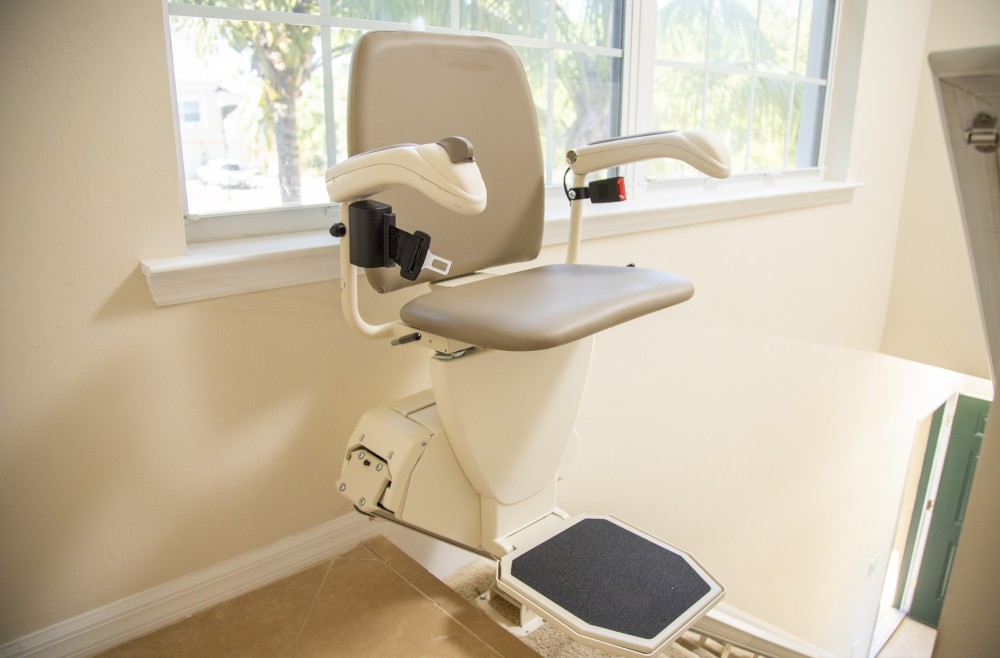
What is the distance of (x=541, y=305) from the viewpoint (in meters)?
1.07

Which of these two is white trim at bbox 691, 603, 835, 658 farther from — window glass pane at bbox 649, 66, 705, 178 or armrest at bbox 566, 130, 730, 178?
window glass pane at bbox 649, 66, 705, 178

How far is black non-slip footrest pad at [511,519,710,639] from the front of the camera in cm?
117

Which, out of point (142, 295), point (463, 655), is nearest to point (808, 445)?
point (463, 655)

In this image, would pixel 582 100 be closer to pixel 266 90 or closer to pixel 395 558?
pixel 266 90

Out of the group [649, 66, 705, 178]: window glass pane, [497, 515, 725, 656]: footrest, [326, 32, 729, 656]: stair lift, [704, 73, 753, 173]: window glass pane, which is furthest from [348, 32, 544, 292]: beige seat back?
[704, 73, 753, 173]: window glass pane

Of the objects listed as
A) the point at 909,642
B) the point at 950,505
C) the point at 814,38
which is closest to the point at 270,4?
the point at 814,38

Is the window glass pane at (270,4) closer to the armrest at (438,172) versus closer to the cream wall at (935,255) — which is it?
the armrest at (438,172)

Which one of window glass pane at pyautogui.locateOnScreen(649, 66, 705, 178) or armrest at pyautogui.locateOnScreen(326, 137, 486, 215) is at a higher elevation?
window glass pane at pyautogui.locateOnScreen(649, 66, 705, 178)

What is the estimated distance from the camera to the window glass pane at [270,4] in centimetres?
126

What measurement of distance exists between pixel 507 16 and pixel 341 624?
1.47 m

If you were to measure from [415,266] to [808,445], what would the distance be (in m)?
2.79

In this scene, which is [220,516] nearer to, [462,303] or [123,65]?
[462,303]

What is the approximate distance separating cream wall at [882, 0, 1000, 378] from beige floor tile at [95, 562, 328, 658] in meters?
3.32

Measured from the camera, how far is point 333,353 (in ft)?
4.63
